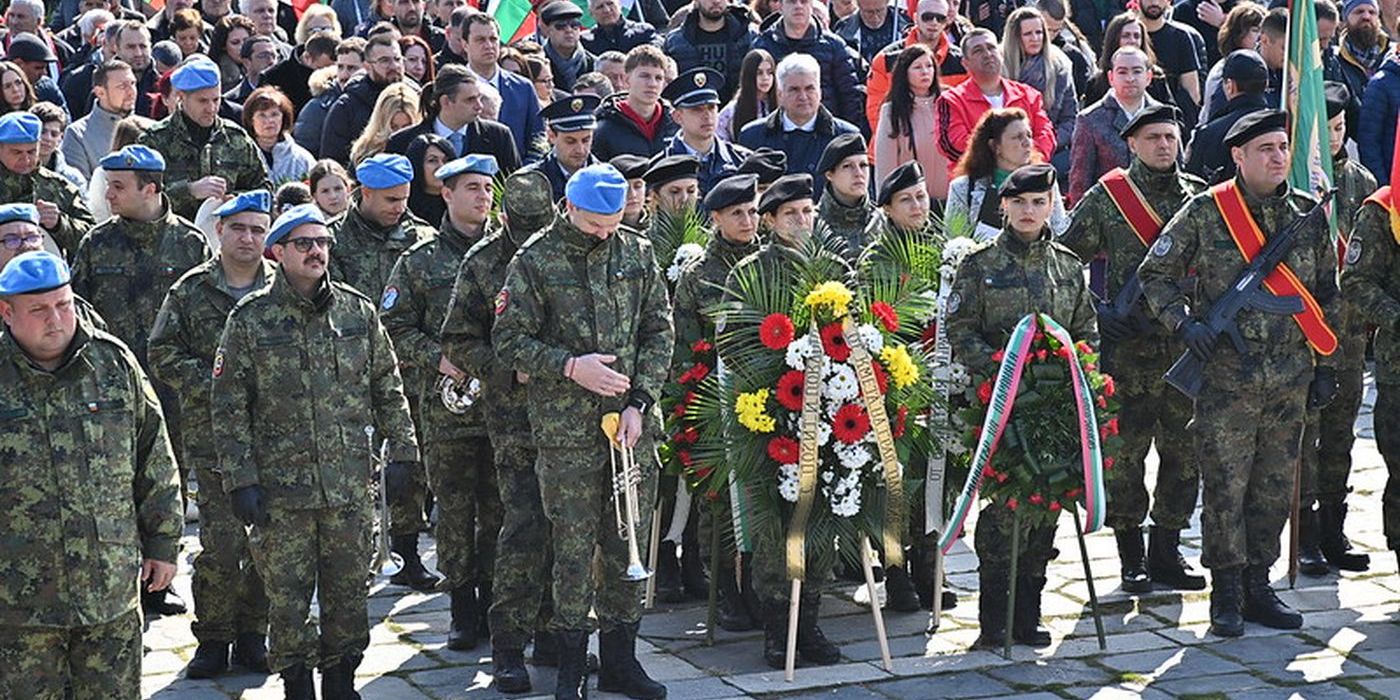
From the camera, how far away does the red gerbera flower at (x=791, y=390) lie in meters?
9.44

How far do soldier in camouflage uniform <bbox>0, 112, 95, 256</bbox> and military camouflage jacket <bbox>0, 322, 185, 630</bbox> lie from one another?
4351mm

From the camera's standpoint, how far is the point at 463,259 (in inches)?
382

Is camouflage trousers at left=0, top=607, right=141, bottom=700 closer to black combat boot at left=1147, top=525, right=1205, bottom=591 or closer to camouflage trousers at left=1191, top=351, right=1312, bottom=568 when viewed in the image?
camouflage trousers at left=1191, top=351, right=1312, bottom=568

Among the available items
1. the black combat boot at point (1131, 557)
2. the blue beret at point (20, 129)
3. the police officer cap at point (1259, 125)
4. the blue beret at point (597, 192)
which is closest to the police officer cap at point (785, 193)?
the blue beret at point (597, 192)

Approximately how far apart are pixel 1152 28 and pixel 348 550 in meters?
9.35

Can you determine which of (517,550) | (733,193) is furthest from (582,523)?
(733,193)

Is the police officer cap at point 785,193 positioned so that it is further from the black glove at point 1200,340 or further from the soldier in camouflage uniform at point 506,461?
the black glove at point 1200,340

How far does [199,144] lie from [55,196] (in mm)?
937

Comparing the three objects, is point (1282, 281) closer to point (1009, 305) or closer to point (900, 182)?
point (1009, 305)

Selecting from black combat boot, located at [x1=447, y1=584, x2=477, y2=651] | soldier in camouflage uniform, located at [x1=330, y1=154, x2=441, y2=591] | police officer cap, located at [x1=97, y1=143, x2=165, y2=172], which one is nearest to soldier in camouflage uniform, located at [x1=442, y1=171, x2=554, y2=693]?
black combat boot, located at [x1=447, y1=584, x2=477, y2=651]

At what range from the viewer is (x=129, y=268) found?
10.4m

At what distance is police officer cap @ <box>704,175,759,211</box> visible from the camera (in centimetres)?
1012

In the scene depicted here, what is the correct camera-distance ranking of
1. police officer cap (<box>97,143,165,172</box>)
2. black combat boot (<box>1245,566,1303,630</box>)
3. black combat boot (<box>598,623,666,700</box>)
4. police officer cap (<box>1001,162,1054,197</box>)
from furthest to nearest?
police officer cap (<box>97,143,165,172</box>) < black combat boot (<box>1245,566,1303,630</box>) < police officer cap (<box>1001,162,1054,197</box>) < black combat boot (<box>598,623,666,700</box>)

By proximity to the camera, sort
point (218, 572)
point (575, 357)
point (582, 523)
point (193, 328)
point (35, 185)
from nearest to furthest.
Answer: point (575, 357)
point (582, 523)
point (193, 328)
point (218, 572)
point (35, 185)
